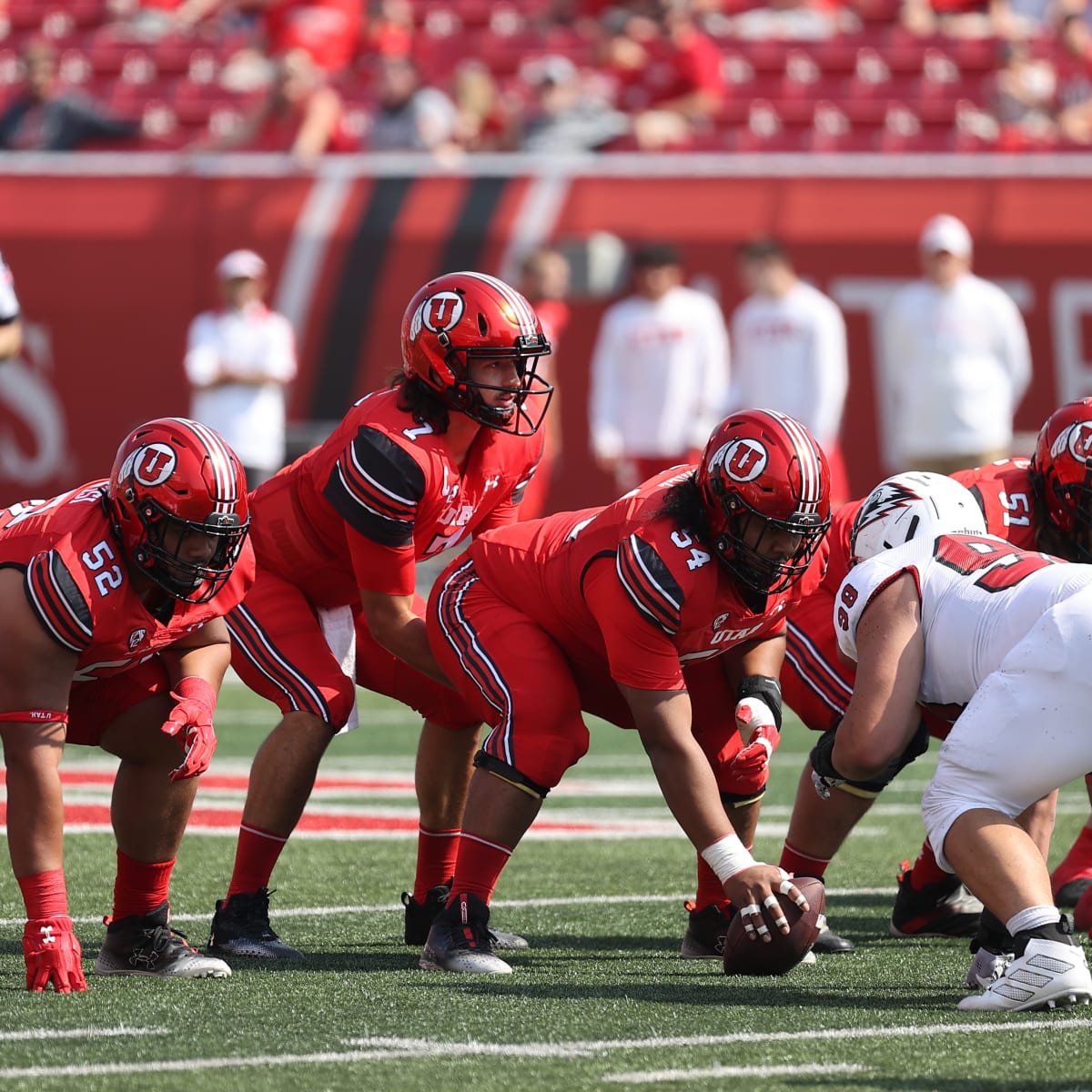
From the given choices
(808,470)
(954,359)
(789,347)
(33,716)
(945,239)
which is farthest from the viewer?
(789,347)

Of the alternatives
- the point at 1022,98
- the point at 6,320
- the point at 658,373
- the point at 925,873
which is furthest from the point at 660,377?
the point at 925,873

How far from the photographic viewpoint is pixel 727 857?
4.66 m

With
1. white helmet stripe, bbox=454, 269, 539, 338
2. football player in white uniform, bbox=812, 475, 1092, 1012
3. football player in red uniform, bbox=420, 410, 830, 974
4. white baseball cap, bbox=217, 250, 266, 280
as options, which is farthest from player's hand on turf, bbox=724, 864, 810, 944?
white baseball cap, bbox=217, 250, 266, 280

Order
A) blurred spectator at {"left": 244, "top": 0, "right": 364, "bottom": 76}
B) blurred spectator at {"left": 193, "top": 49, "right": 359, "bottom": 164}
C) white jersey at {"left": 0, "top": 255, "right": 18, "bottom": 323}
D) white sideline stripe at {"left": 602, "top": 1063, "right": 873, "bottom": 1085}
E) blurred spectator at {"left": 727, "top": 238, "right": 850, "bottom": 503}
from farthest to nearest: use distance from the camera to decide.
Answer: blurred spectator at {"left": 244, "top": 0, "right": 364, "bottom": 76} → blurred spectator at {"left": 193, "top": 49, "right": 359, "bottom": 164} → blurred spectator at {"left": 727, "top": 238, "right": 850, "bottom": 503} → white jersey at {"left": 0, "top": 255, "right": 18, "bottom": 323} → white sideline stripe at {"left": 602, "top": 1063, "right": 873, "bottom": 1085}

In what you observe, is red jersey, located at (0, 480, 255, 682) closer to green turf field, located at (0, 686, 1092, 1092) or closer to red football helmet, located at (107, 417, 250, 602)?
red football helmet, located at (107, 417, 250, 602)

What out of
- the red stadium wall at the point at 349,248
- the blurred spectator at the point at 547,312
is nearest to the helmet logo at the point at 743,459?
the blurred spectator at the point at 547,312

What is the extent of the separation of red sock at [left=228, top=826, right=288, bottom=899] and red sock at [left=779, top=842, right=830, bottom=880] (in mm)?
1259

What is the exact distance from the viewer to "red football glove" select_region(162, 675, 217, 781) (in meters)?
4.58

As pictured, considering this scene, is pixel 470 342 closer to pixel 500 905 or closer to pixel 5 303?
pixel 500 905

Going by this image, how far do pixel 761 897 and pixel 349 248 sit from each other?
884 cm

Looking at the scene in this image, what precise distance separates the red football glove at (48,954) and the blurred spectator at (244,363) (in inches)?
279

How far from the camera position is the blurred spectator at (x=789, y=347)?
11156 mm

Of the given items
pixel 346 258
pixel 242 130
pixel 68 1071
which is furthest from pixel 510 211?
pixel 68 1071

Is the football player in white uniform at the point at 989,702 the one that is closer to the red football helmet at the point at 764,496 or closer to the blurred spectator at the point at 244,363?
the red football helmet at the point at 764,496
